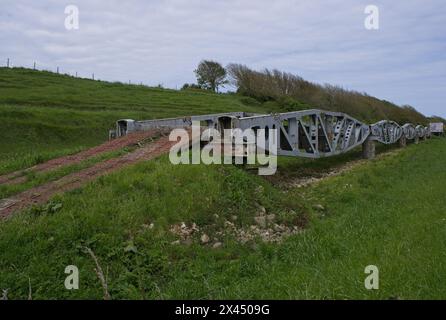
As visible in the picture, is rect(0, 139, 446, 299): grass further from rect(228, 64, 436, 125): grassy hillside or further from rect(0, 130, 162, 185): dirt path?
rect(228, 64, 436, 125): grassy hillside

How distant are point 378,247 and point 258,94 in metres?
46.4

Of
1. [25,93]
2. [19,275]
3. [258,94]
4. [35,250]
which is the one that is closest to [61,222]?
[35,250]

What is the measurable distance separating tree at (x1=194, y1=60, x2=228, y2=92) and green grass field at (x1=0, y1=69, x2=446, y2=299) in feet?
167

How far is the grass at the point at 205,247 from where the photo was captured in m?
4.44

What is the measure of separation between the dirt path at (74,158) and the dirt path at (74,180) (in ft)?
3.41

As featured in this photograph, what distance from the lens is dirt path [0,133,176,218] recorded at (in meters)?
6.51

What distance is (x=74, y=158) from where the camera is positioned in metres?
10.7

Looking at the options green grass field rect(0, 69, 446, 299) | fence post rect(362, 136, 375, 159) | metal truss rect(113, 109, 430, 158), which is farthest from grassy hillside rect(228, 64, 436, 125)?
green grass field rect(0, 69, 446, 299)

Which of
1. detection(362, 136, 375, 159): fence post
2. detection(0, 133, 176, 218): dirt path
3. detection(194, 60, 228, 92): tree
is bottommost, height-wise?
detection(0, 133, 176, 218): dirt path

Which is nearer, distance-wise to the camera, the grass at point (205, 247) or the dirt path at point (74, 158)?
the grass at point (205, 247)

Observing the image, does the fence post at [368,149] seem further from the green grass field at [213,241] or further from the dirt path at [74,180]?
the dirt path at [74,180]

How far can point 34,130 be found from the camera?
2077 centimetres

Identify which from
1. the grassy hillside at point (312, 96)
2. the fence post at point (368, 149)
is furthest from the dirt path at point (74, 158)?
the grassy hillside at point (312, 96)

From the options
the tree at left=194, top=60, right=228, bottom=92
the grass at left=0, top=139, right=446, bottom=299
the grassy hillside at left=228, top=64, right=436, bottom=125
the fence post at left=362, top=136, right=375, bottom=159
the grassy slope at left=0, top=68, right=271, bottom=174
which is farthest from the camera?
the tree at left=194, top=60, right=228, bottom=92
